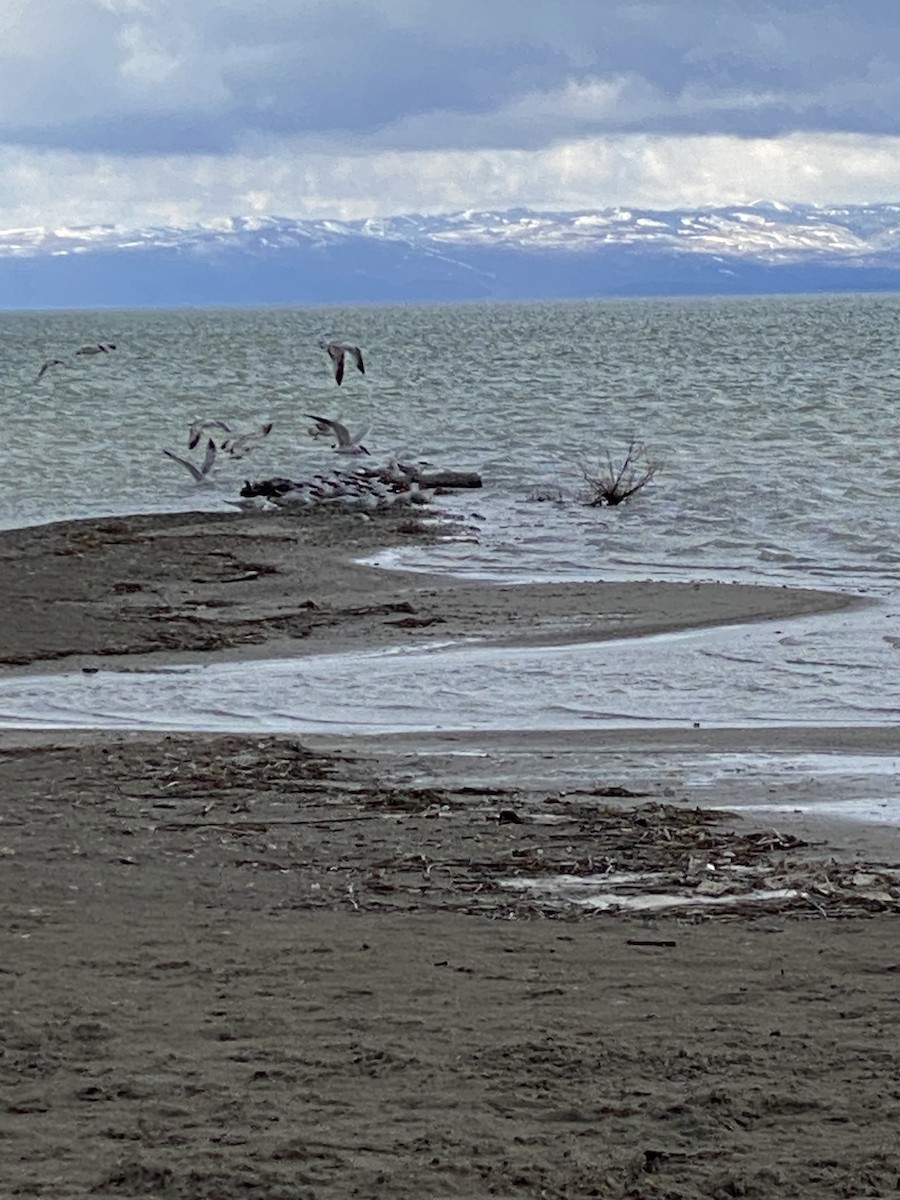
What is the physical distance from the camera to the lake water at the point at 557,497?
454 inches

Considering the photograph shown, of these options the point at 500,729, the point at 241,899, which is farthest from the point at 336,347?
the point at 241,899

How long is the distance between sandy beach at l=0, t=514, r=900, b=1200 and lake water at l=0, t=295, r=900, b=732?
3.63 feet

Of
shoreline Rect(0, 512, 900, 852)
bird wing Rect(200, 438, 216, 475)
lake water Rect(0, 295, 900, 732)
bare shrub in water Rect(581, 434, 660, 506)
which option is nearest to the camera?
shoreline Rect(0, 512, 900, 852)

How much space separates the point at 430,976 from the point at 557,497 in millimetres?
19465

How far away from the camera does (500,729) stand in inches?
420

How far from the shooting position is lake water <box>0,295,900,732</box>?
37.8 feet

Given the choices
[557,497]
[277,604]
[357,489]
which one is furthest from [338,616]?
[557,497]

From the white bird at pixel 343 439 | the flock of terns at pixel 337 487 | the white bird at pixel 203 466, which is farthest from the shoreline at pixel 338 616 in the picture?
the white bird at pixel 343 439

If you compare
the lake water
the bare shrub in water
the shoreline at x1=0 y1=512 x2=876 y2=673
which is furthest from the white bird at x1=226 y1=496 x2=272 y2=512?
the bare shrub in water

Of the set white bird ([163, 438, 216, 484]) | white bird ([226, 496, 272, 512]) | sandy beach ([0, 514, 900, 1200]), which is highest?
sandy beach ([0, 514, 900, 1200])

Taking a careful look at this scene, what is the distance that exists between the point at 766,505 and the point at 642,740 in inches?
534

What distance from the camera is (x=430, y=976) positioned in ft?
19.7

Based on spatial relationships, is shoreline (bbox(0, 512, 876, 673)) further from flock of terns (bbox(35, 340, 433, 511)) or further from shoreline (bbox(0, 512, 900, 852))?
flock of terns (bbox(35, 340, 433, 511))

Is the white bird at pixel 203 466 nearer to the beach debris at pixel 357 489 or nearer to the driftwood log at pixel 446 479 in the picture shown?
the beach debris at pixel 357 489
